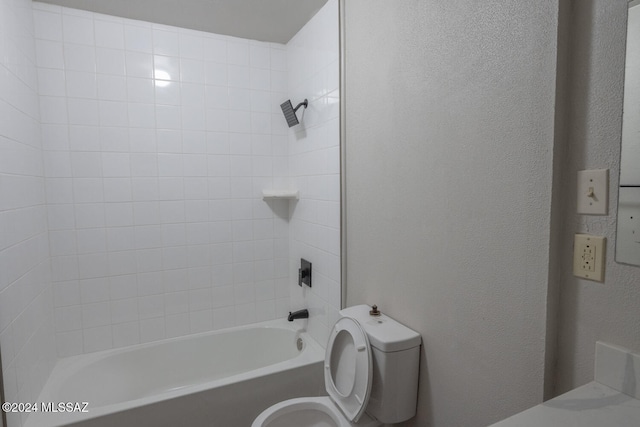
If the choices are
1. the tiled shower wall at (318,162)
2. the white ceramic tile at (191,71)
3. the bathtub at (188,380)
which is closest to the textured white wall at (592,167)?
the tiled shower wall at (318,162)

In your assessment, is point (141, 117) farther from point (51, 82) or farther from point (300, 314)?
point (300, 314)

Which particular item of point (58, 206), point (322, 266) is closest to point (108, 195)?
point (58, 206)

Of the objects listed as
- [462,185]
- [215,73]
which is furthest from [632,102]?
[215,73]

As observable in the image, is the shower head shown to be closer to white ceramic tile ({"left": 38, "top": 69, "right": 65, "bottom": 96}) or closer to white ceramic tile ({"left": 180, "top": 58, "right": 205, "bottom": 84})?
white ceramic tile ({"left": 180, "top": 58, "right": 205, "bottom": 84})

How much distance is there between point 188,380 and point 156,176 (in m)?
1.38

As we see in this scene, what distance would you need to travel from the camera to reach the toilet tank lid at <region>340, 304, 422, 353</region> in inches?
51.4

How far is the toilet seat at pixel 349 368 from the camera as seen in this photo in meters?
1.34

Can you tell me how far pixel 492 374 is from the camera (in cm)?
106

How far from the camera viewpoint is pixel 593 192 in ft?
2.71

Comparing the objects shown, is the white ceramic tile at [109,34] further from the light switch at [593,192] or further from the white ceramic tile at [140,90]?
the light switch at [593,192]

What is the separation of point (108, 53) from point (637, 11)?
95.5 inches

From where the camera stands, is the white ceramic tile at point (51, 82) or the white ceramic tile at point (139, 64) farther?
the white ceramic tile at point (139, 64)

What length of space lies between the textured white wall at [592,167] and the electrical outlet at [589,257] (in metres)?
0.01

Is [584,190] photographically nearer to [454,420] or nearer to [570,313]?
[570,313]
